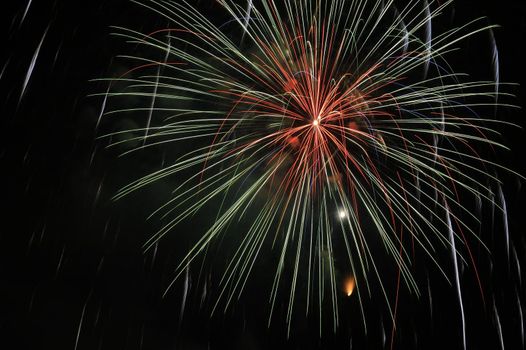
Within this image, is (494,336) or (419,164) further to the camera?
(494,336)

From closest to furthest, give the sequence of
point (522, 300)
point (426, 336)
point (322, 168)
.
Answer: point (322, 168) → point (522, 300) → point (426, 336)

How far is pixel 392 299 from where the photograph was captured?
22.0 meters

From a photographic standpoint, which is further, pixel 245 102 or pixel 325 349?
pixel 325 349

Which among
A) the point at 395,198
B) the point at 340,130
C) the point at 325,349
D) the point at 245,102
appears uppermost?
the point at 245,102

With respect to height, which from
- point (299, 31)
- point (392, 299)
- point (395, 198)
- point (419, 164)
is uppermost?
point (299, 31)

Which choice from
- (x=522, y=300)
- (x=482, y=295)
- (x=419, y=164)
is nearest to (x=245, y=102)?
(x=419, y=164)

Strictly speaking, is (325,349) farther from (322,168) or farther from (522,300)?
(322,168)

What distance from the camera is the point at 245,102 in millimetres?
8008

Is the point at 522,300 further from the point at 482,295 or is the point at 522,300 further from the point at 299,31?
the point at 299,31

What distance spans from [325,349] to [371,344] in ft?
11.6

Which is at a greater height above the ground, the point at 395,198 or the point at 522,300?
the point at 395,198

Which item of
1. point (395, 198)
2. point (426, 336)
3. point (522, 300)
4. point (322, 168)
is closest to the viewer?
point (322, 168)

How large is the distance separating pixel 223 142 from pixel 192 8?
9.41ft

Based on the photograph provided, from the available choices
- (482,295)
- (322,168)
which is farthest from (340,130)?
(482,295)
